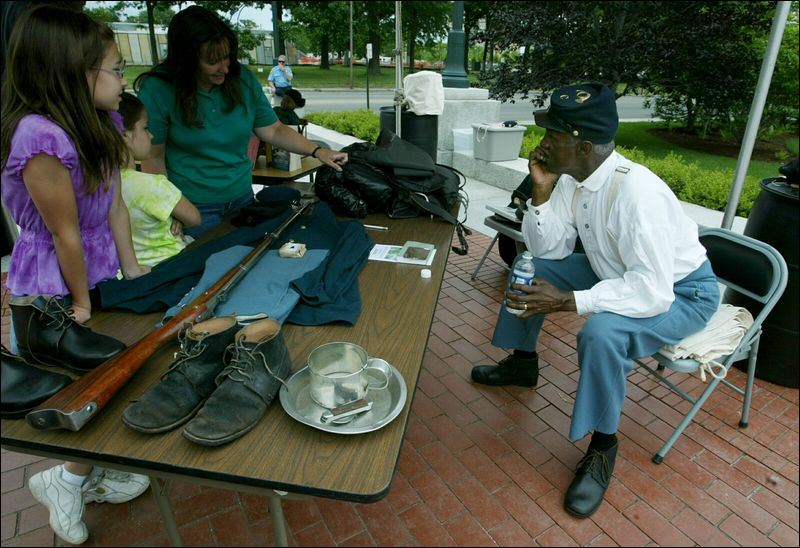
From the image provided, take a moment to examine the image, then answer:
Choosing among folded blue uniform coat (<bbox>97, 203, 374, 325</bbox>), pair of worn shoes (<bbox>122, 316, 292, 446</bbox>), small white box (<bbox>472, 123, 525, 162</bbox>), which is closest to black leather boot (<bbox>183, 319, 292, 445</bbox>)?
pair of worn shoes (<bbox>122, 316, 292, 446</bbox>)

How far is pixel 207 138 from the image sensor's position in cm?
252

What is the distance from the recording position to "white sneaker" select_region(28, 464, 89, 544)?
1.51 metres

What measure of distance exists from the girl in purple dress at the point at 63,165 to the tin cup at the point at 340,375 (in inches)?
30.4

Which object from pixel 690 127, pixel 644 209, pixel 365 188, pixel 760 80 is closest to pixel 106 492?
pixel 365 188

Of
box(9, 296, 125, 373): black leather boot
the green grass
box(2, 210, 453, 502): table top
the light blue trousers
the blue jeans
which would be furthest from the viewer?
the green grass

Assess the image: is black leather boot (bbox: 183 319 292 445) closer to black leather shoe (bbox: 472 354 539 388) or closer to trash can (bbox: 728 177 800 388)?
black leather shoe (bbox: 472 354 539 388)

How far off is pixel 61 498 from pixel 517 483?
181 centimetres

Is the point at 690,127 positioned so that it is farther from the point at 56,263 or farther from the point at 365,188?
the point at 56,263

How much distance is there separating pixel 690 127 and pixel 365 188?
10197mm

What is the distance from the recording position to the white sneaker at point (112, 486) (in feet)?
6.00

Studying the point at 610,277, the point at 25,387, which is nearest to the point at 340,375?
the point at 25,387

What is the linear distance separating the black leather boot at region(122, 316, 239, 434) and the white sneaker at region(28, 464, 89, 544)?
0.59m

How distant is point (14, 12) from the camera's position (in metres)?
1.46

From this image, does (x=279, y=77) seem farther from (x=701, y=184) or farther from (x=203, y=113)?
(x=203, y=113)
